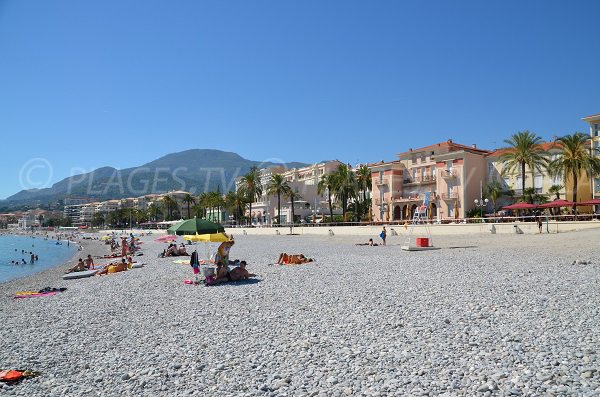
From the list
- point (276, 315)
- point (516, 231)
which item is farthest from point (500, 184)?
point (276, 315)

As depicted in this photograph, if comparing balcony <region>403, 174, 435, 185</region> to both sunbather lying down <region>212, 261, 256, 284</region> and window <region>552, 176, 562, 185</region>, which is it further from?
sunbather lying down <region>212, 261, 256, 284</region>

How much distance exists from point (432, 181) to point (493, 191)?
8.43 meters

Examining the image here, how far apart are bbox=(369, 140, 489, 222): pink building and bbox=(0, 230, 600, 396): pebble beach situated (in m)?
37.6

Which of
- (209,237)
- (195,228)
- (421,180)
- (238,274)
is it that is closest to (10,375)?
(238,274)

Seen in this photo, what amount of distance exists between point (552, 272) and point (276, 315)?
788 centimetres

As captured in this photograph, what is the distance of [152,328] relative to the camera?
28.7 ft

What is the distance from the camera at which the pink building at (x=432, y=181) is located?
5084 cm

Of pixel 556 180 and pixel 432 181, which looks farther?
pixel 432 181

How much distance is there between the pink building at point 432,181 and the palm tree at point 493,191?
123cm

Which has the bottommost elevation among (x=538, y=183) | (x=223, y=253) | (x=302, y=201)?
(x=223, y=253)

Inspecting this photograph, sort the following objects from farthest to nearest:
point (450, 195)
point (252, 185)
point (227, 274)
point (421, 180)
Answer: point (252, 185) → point (421, 180) → point (450, 195) → point (227, 274)

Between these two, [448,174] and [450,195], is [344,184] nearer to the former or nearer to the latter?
[448,174]

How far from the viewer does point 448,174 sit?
51969 mm

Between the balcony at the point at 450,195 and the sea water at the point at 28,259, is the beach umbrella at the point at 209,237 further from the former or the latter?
the balcony at the point at 450,195
